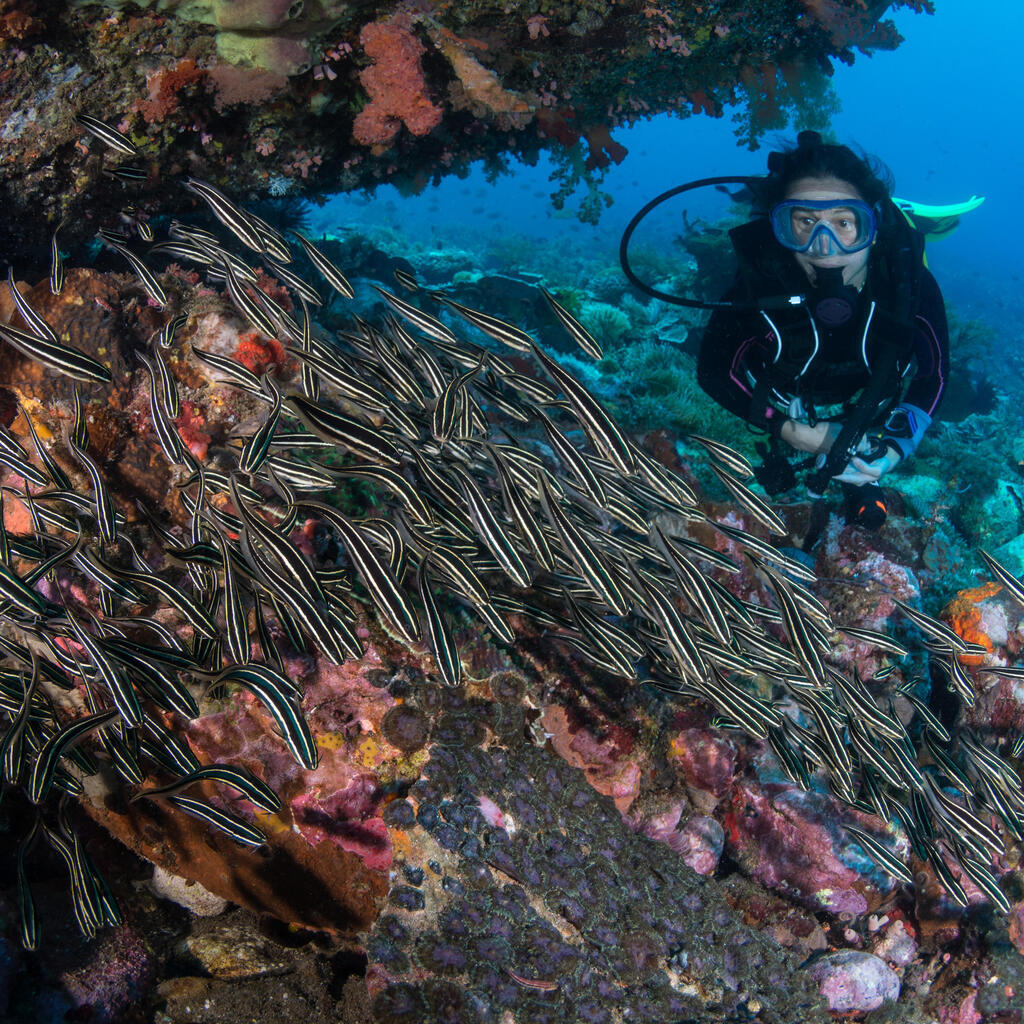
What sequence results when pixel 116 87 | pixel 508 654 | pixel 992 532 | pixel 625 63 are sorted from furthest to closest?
pixel 992 532
pixel 625 63
pixel 116 87
pixel 508 654

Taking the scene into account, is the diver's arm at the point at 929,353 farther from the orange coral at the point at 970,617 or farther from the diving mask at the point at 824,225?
the orange coral at the point at 970,617

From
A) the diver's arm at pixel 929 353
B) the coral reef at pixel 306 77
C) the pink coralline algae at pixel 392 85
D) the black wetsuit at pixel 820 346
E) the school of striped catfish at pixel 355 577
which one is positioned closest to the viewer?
the school of striped catfish at pixel 355 577

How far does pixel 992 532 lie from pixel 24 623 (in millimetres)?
9870

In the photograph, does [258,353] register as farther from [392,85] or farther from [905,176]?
[905,176]

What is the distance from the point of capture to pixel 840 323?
564cm

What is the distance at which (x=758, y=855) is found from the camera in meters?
4.57

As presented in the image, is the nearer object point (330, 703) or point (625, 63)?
point (330, 703)

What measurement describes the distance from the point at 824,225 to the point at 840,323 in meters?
0.93

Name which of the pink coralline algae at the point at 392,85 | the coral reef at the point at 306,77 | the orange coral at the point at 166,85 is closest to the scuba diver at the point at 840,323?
the coral reef at the point at 306,77

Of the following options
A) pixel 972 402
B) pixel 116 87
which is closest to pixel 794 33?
pixel 116 87

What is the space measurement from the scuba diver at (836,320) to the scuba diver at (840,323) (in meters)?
0.01

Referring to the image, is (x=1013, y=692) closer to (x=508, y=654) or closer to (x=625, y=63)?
(x=508, y=654)

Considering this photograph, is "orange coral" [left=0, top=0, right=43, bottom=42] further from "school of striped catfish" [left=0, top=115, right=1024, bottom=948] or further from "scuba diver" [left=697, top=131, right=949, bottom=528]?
"scuba diver" [left=697, top=131, right=949, bottom=528]

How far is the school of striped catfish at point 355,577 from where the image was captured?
2523 mm
